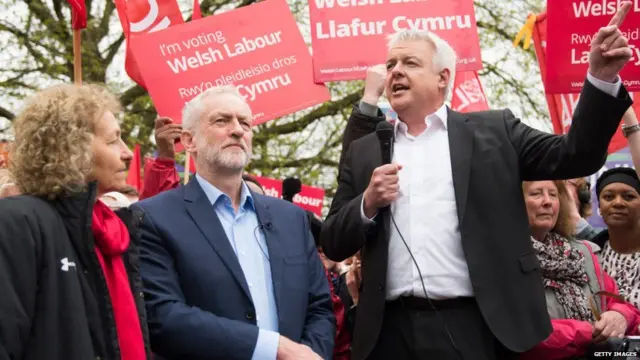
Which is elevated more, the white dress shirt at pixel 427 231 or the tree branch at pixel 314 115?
the tree branch at pixel 314 115

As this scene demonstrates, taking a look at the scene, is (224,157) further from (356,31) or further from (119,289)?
(356,31)

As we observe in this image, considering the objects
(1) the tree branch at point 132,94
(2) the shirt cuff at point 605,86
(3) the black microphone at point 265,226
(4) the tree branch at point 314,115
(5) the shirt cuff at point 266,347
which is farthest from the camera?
(4) the tree branch at point 314,115

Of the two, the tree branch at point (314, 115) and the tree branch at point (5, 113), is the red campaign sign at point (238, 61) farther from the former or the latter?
the tree branch at point (314, 115)

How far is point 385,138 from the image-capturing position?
14.9 ft

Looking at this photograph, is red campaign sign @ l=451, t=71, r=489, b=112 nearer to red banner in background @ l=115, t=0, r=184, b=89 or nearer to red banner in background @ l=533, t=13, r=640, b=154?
red banner in background @ l=533, t=13, r=640, b=154

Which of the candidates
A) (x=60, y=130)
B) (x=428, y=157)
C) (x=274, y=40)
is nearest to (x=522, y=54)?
(x=274, y=40)

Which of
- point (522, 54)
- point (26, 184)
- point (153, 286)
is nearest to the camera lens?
point (26, 184)

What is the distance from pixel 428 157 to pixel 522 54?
46.5 ft

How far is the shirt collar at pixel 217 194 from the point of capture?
15.5 ft

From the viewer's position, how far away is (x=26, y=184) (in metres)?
3.74

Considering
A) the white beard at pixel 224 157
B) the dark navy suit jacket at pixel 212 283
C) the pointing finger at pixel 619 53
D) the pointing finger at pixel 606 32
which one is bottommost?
the dark navy suit jacket at pixel 212 283

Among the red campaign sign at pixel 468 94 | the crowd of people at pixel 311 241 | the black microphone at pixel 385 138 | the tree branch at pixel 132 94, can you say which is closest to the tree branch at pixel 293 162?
the tree branch at pixel 132 94

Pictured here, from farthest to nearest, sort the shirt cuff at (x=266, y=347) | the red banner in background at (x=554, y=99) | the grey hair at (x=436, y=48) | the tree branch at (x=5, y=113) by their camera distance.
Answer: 1. the tree branch at (x=5, y=113)
2. the red banner in background at (x=554, y=99)
3. the grey hair at (x=436, y=48)
4. the shirt cuff at (x=266, y=347)

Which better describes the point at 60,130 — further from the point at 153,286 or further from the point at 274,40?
the point at 274,40
